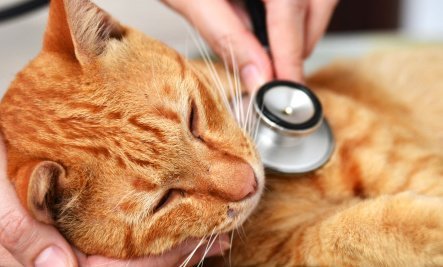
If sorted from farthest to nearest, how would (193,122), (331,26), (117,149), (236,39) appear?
(331,26) → (236,39) → (193,122) → (117,149)

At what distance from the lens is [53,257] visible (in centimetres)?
104

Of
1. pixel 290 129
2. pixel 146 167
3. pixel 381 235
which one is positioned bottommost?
pixel 381 235

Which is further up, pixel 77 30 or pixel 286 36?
pixel 77 30

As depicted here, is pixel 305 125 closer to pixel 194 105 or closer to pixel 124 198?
pixel 194 105

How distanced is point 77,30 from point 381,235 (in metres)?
0.85

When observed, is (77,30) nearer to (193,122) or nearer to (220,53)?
(193,122)

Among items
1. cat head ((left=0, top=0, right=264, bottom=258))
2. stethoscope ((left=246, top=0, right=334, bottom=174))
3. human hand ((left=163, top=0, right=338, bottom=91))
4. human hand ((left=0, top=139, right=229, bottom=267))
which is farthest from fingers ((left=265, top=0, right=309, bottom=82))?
human hand ((left=0, top=139, right=229, bottom=267))

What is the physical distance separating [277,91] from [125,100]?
0.42 m

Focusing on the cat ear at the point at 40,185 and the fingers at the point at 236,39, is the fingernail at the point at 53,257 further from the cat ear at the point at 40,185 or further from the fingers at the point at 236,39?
the fingers at the point at 236,39

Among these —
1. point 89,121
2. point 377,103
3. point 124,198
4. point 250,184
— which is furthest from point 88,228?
point 377,103

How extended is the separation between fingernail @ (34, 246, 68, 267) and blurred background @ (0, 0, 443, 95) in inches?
38.5

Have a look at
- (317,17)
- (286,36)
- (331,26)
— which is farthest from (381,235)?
(331,26)

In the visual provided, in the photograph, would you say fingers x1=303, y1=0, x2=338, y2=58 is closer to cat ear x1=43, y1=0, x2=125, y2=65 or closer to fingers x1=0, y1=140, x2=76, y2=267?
cat ear x1=43, y1=0, x2=125, y2=65

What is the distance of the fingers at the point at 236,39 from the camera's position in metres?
1.41
